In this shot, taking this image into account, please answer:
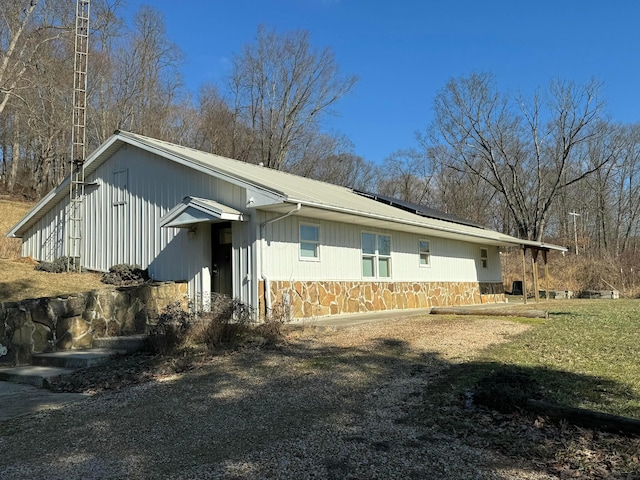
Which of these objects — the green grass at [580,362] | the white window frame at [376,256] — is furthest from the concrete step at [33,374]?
the white window frame at [376,256]

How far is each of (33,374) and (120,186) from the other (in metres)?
7.38

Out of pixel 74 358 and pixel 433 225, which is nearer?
pixel 74 358

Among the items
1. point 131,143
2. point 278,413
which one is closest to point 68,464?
point 278,413

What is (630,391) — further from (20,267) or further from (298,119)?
(298,119)

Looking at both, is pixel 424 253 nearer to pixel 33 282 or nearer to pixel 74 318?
pixel 74 318

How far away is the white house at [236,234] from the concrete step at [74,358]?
287cm

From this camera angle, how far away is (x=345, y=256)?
13.7 meters

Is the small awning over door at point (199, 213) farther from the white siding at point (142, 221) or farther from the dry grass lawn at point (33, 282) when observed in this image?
the dry grass lawn at point (33, 282)

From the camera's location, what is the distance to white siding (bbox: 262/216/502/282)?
11820 millimetres

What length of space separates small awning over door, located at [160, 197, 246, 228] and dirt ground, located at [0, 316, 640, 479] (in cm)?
415

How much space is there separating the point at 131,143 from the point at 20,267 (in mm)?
4166

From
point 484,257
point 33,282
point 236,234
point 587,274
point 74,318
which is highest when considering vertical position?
point 236,234

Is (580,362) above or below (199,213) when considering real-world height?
below

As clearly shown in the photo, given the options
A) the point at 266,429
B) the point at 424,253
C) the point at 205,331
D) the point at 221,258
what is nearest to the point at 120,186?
the point at 221,258
